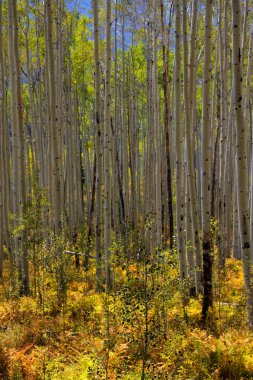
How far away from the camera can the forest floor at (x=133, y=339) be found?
447cm

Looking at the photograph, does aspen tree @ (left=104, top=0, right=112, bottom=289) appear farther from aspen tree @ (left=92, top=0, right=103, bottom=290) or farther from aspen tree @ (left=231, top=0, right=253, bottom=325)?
aspen tree @ (left=231, top=0, right=253, bottom=325)

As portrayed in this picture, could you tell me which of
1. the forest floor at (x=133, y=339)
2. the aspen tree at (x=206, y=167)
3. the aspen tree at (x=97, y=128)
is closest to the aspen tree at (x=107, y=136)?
the aspen tree at (x=97, y=128)

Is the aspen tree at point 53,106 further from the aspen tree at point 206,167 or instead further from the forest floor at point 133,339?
the aspen tree at point 206,167

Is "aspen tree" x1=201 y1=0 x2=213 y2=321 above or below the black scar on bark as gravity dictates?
above

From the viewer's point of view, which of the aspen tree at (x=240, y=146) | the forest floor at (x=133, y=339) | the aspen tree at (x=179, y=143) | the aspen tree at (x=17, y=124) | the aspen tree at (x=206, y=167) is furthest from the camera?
the aspen tree at (x=17, y=124)

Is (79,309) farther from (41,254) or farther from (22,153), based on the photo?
(22,153)

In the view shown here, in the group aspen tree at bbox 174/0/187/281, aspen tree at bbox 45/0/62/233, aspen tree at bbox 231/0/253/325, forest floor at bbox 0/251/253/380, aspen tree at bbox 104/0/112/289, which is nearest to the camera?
forest floor at bbox 0/251/253/380

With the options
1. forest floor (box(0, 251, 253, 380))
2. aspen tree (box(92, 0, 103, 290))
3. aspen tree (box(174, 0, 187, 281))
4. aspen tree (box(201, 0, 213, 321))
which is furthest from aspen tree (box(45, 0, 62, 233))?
aspen tree (box(201, 0, 213, 321))

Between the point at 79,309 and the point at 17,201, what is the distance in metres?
2.63

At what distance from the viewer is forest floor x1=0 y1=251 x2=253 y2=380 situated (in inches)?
176

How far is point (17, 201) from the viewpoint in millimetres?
8438

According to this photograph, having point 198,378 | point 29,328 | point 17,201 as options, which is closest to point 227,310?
point 198,378

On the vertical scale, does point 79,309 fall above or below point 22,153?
below

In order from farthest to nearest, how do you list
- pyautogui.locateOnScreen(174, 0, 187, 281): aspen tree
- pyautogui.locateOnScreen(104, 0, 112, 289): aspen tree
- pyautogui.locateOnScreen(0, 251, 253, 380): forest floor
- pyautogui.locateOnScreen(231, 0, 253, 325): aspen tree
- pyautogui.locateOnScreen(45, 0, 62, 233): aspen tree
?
pyautogui.locateOnScreen(104, 0, 112, 289): aspen tree < pyautogui.locateOnScreen(45, 0, 62, 233): aspen tree < pyautogui.locateOnScreen(174, 0, 187, 281): aspen tree < pyautogui.locateOnScreen(231, 0, 253, 325): aspen tree < pyautogui.locateOnScreen(0, 251, 253, 380): forest floor
